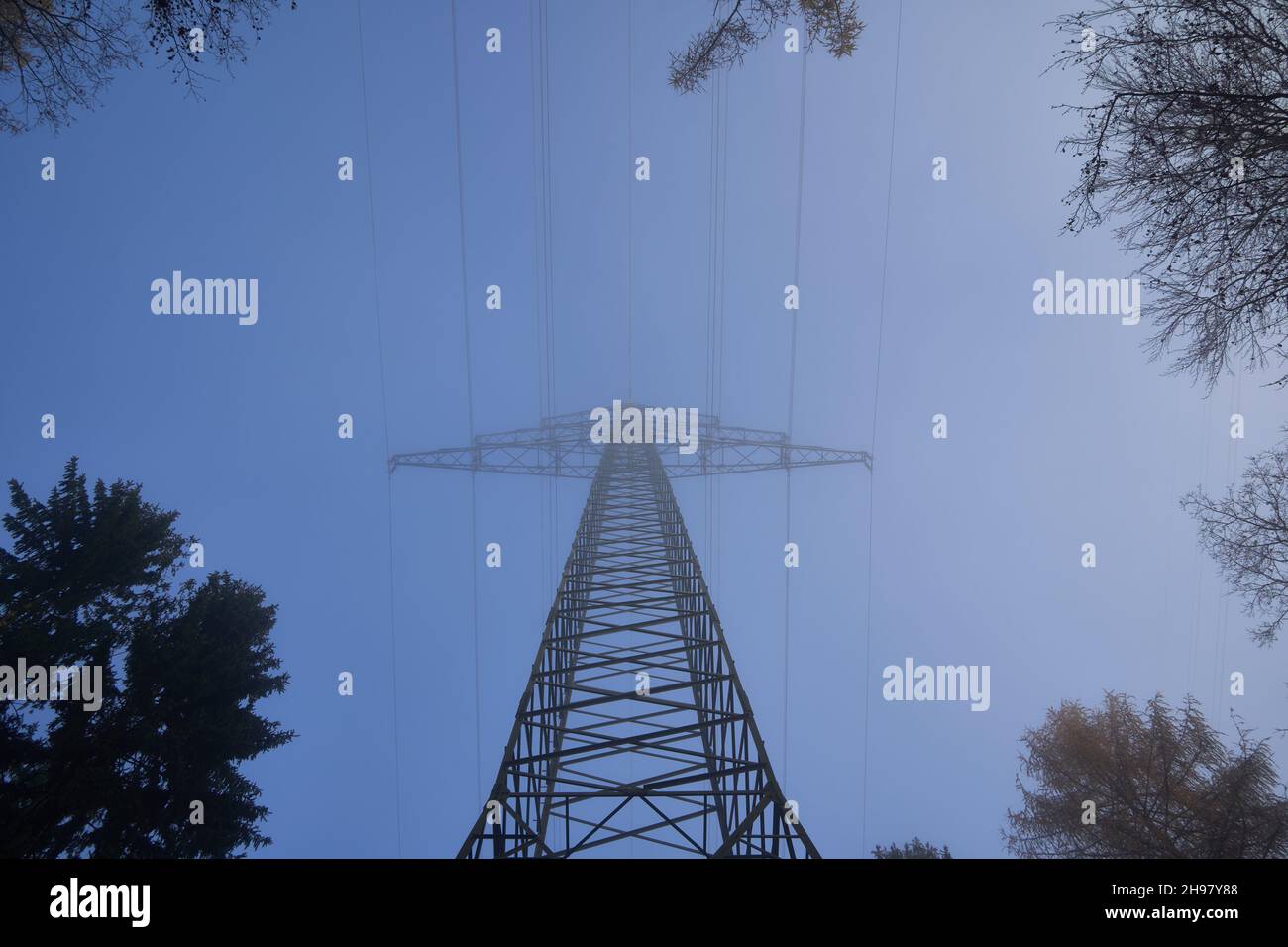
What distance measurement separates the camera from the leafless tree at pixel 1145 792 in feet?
29.8

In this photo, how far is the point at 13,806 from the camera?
8250mm

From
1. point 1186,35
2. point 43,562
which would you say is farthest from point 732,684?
point 43,562

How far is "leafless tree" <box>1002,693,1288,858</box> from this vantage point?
29.8 feet

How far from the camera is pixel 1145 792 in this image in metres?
10.4

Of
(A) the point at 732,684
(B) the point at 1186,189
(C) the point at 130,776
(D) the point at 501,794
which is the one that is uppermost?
(B) the point at 1186,189
